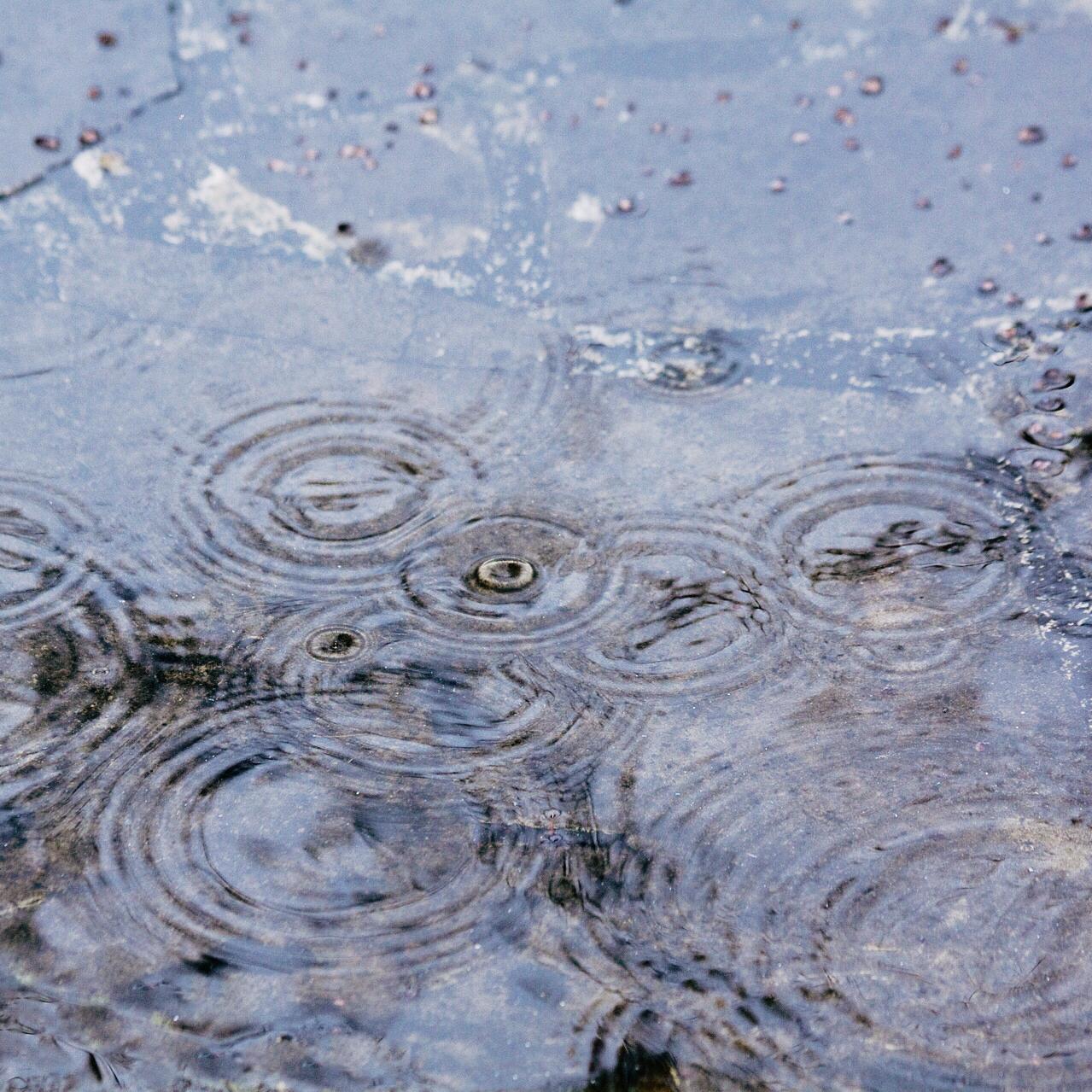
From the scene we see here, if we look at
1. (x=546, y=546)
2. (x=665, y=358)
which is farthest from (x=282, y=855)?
(x=665, y=358)

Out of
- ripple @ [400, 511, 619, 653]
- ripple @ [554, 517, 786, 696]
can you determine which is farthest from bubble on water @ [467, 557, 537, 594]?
ripple @ [554, 517, 786, 696]

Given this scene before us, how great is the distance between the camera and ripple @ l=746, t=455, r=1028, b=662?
2586 millimetres

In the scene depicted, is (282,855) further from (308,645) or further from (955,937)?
(955,937)

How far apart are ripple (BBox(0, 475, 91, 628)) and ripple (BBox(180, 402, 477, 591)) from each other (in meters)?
0.25

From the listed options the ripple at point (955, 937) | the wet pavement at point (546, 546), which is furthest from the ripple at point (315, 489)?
the ripple at point (955, 937)

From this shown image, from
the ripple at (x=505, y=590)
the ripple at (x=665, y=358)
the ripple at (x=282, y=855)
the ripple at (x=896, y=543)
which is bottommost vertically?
the ripple at (x=282, y=855)

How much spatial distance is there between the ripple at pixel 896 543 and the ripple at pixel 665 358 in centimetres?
41

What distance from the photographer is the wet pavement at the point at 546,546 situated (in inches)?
78.7

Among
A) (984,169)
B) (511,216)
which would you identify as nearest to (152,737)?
(511,216)

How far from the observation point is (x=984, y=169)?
144 inches

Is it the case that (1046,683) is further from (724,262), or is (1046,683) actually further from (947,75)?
(947,75)

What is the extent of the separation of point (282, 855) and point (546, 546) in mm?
919

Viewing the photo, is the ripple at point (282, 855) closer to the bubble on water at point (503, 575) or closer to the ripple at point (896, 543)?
the bubble on water at point (503, 575)

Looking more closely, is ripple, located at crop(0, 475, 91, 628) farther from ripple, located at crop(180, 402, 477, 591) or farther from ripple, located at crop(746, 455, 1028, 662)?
ripple, located at crop(746, 455, 1028, 662)
